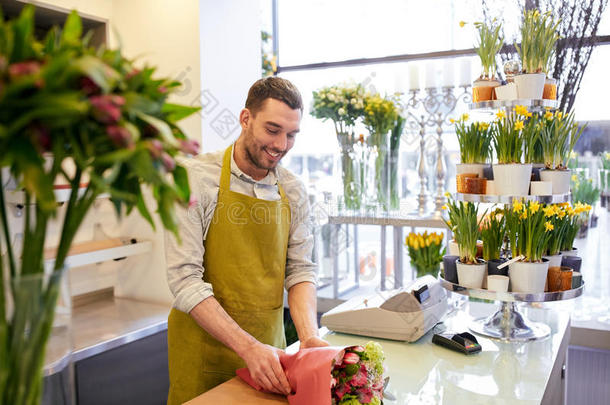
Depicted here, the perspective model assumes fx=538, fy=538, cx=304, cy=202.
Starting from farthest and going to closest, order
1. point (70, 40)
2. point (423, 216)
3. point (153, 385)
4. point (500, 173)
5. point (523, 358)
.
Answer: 1. point (423, 216)
2. point (153, 385)
3. point (500, 173)
4. point (523, 358)
5. point (70, 40)

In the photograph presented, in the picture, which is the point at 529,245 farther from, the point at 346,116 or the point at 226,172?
the point at 346,116

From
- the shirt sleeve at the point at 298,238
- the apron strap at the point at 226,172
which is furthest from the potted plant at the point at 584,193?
the apron strap at the point at 226,172

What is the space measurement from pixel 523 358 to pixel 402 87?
6.06ft

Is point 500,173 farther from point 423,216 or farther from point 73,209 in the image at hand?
point 73,209

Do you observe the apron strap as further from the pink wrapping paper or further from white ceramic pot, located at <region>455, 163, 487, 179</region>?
white ceramic pot, located at <region>455, 163, 487, 179</region>

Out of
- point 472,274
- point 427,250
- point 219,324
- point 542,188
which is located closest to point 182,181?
point 219,324

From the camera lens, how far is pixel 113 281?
315 centimetres

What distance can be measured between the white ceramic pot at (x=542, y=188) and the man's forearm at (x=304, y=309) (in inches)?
33.4

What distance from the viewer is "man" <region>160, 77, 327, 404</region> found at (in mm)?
1677


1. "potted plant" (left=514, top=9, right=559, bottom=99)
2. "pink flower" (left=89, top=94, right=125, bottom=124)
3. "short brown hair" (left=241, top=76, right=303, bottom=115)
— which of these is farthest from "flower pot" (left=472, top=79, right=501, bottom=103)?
"pink flower" (left=89, top=94, right=125, bottom=124)

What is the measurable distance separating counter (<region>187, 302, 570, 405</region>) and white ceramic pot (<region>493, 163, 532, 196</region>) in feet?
1.74

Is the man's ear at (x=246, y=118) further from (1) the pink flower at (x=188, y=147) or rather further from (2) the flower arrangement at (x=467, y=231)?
(1) the pink flower at (x=188, y=147)

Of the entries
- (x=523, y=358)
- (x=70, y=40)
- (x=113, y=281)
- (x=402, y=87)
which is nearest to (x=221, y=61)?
(x=402, y=87)

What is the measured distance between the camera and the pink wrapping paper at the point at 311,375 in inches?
47.5
